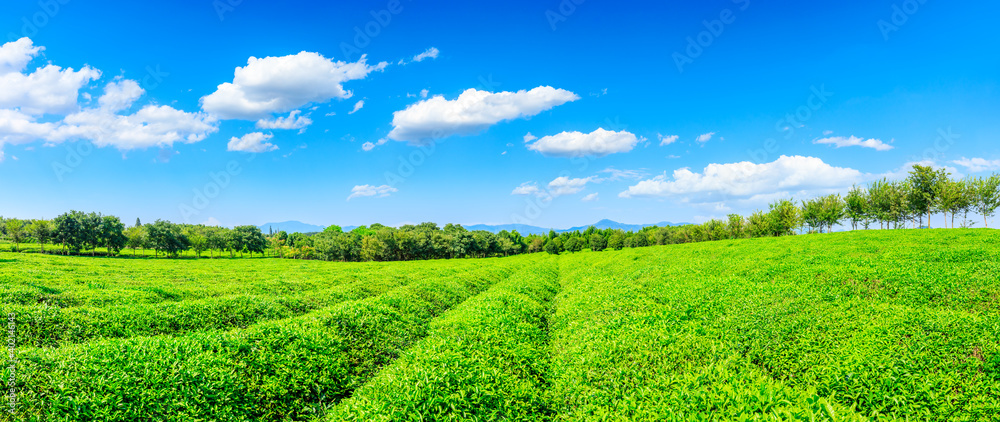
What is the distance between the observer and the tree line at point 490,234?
55.2m

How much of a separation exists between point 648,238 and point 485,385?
444 ft

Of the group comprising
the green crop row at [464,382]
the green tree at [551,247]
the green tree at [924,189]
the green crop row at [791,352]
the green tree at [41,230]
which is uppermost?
the green tree at [924,189]

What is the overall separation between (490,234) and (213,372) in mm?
121252

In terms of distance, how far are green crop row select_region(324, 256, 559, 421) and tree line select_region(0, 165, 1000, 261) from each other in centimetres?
7496

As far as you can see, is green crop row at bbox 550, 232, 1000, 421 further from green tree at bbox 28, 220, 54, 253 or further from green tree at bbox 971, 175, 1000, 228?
green tree at bbox 28, 220, 54, 253

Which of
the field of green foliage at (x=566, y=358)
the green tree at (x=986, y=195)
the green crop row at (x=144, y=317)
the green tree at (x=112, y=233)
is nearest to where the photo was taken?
the field of green foliage at (x=566, y=358)

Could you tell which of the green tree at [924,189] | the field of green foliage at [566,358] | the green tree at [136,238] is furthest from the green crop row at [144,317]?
the green tree at [136,238]

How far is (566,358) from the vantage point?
9703 mm

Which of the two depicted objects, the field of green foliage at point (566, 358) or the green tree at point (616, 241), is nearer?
the field of green foliage at point (566, 358)

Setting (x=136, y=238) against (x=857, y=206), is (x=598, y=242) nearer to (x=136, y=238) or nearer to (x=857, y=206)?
(x=857, y=206)

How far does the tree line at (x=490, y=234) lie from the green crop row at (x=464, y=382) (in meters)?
75.0

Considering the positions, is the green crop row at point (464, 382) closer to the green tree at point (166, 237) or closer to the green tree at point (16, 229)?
the green tree at point (166, 237)

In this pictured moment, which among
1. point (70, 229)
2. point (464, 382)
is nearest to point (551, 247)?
point (70, 229)

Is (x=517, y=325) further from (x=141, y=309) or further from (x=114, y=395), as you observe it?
(x=141, y=309)
